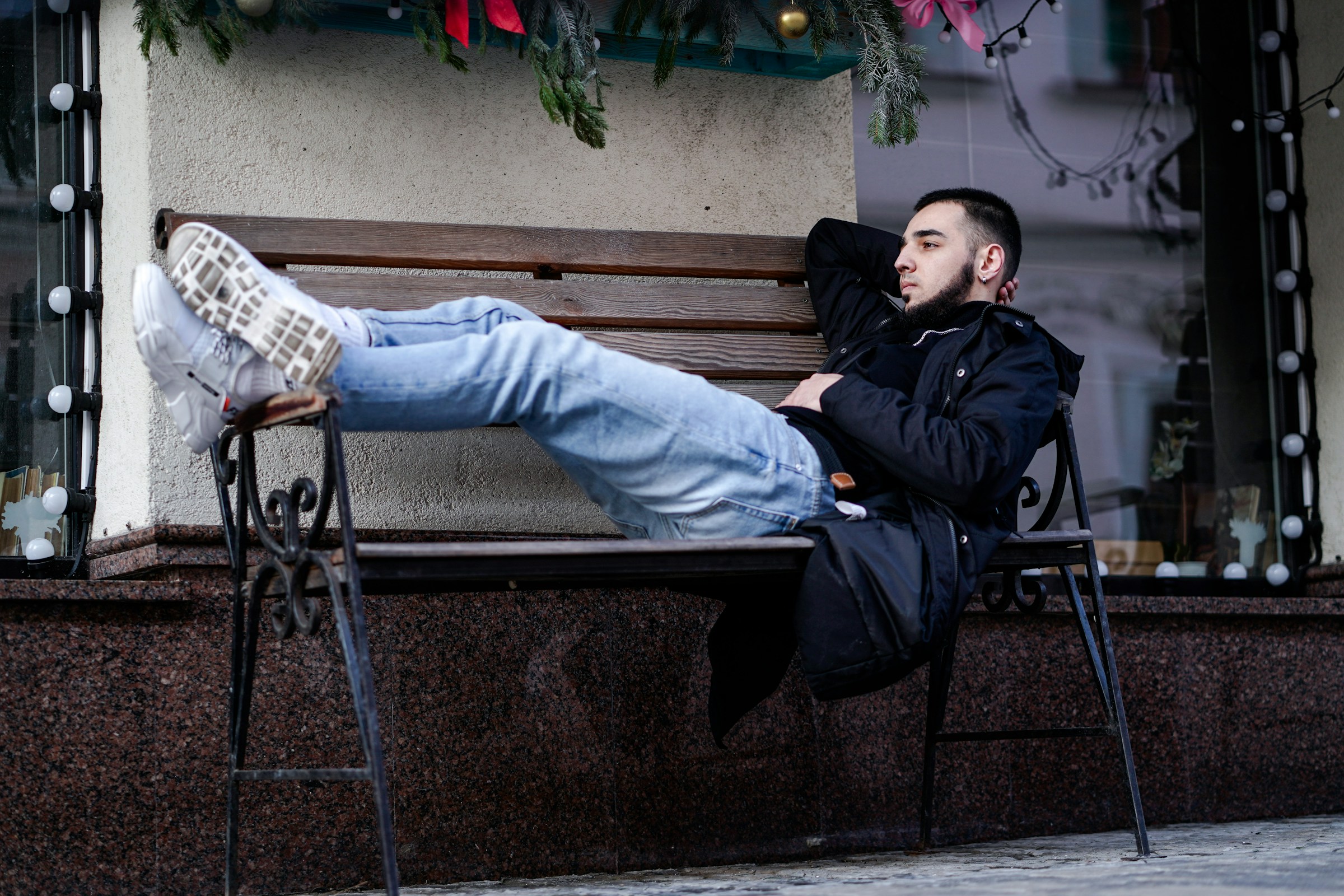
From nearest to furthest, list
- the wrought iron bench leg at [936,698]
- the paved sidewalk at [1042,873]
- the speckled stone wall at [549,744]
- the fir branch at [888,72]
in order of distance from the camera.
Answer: the paved sidewalk at [1042,873]
the speckled stone wall at [549,744]
the wrought iron bench leg at [936,698]
the fir branch at [888,72]

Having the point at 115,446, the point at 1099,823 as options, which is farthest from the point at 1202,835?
the point at 115,446

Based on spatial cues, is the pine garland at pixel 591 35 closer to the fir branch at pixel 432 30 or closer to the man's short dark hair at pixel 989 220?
the fir branch at pixel 432 30

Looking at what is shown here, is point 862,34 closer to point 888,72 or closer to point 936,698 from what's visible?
point 888,72

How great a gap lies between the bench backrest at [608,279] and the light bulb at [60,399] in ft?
1.47

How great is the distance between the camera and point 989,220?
3.15 metres

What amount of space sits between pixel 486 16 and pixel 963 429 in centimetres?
153

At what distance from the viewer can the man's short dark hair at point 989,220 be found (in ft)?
10.3

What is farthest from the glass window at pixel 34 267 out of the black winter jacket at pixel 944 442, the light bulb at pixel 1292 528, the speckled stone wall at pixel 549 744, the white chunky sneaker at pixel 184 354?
the light bulb at pixel 1292 528

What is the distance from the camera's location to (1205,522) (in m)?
4.41

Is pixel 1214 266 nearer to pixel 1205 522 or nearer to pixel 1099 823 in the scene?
pixel 1205 522

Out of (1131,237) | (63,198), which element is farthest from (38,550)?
(1131,237)

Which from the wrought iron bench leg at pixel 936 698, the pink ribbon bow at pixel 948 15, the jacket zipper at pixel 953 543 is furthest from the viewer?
the pink ribbon bow at pixel 948 15

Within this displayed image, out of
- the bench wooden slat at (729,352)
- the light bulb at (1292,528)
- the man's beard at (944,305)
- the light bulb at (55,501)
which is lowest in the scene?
the light bulb at (1292,528)

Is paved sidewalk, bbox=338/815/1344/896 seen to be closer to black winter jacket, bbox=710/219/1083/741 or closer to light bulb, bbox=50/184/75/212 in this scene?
black winter jacket, bbox=710/219/1083/741
